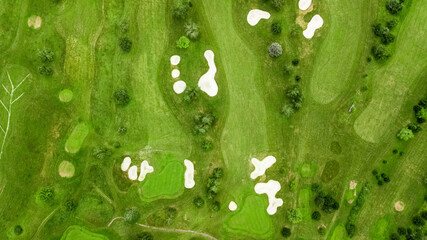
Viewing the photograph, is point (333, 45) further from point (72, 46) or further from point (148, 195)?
point (72, 46)

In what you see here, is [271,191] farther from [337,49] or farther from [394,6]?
[394,6]

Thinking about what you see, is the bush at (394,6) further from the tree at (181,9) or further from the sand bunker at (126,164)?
the sand bunker at (126,164)

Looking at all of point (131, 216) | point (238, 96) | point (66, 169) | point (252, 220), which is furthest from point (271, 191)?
point (66, 169)

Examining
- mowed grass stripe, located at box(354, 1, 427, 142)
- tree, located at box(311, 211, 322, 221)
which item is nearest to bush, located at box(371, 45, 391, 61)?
mowed grass stripe, located at box(354, 1, 427, 142)

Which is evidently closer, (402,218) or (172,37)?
(402,218)

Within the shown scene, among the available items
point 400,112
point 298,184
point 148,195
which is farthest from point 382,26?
point 148,195

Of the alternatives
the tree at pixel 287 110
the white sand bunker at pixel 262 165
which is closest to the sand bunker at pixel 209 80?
the tree at pixel 287 110
